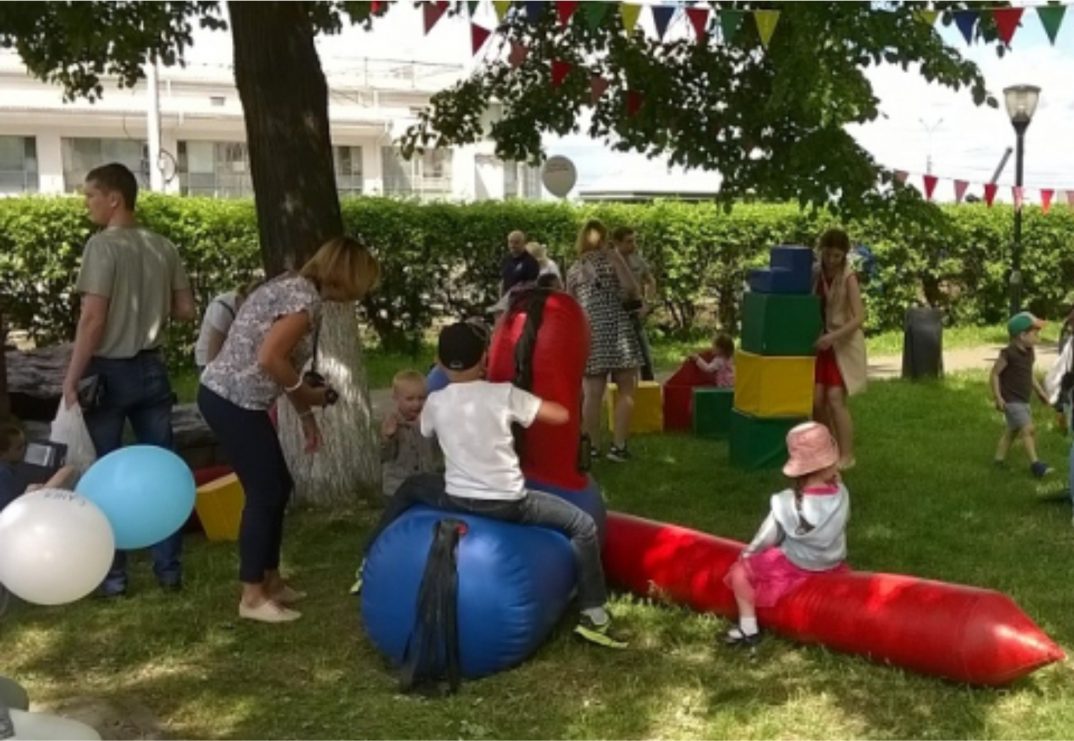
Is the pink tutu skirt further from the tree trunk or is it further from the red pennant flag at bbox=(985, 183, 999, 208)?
the red pennant flag at bbox=(985, 183, 999, 208)

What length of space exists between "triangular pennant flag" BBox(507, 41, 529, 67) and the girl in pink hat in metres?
4.22

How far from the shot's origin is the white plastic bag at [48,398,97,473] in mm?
5016

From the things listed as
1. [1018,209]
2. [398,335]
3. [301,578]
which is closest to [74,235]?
[398,335]

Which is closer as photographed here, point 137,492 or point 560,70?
point 137,492

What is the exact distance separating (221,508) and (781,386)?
3.59 m

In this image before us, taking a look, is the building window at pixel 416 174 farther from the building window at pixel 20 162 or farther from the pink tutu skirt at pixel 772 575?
the pink tutu skirt at pixel 772 575

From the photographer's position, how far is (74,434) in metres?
5.05

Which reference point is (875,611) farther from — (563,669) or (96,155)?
(96,155)

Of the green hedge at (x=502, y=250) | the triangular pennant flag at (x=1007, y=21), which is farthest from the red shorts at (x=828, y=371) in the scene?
the green hedge at (x=502, y=250)

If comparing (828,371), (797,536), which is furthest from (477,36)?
(797,536)

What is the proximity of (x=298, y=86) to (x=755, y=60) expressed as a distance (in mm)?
2591

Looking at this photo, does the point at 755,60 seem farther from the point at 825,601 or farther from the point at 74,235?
the point at 74,235

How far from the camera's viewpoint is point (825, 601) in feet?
15.0

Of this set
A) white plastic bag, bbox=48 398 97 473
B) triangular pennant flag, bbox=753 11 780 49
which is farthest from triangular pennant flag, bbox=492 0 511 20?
white plastic bag, bbox=48 398 97 473
